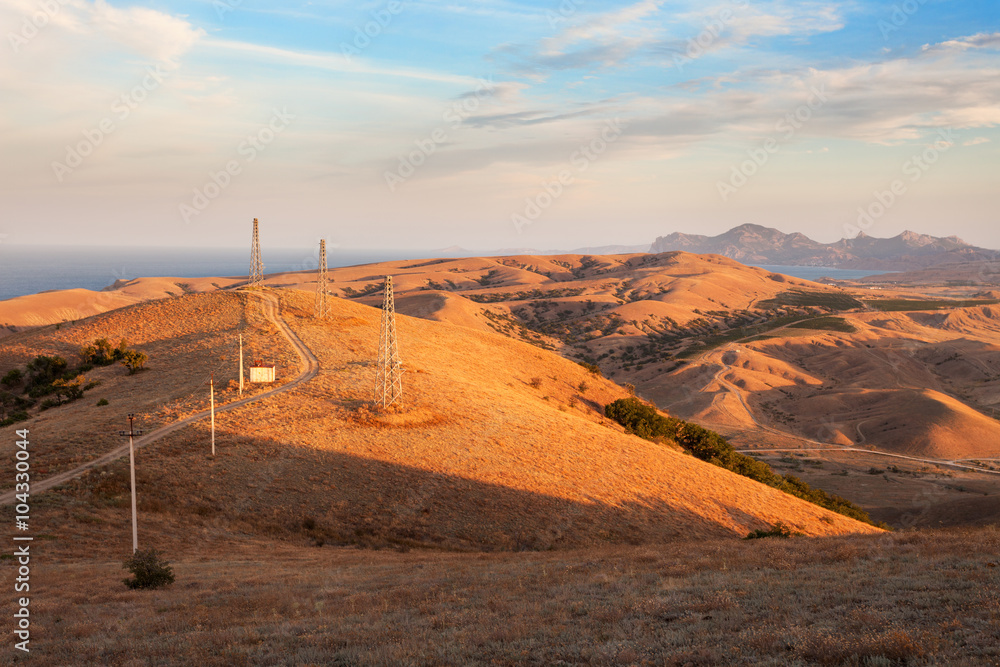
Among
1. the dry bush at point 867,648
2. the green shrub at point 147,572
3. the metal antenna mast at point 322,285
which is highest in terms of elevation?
the metal antenna mast at point 322,285

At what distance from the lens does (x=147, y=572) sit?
15.8 meters

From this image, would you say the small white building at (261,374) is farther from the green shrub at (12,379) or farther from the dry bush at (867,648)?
the dry bush at (867,648)

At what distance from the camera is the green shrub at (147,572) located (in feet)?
51.5

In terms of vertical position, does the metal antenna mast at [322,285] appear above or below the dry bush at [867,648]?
above

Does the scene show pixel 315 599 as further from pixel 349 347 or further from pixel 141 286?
pixel 141 286

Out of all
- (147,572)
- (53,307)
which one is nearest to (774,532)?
(147,572)

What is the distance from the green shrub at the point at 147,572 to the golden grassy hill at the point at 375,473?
4.60 meters

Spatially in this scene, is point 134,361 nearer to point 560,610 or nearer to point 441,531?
point 441,531

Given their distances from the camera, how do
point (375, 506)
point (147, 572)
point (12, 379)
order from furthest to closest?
point (12, 379), point (375, 506), point (147, 572)

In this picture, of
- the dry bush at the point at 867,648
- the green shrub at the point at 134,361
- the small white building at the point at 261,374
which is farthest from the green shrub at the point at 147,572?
the green shrub at the point at 134,361

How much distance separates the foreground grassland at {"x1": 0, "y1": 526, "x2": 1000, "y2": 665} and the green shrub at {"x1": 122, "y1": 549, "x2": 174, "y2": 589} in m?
0.40

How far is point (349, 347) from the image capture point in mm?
46844

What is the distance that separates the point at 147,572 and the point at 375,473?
1236cm

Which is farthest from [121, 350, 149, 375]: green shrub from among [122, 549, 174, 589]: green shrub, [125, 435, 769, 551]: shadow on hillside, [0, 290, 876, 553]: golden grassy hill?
[122, 549, 174, 589]: green shrub
